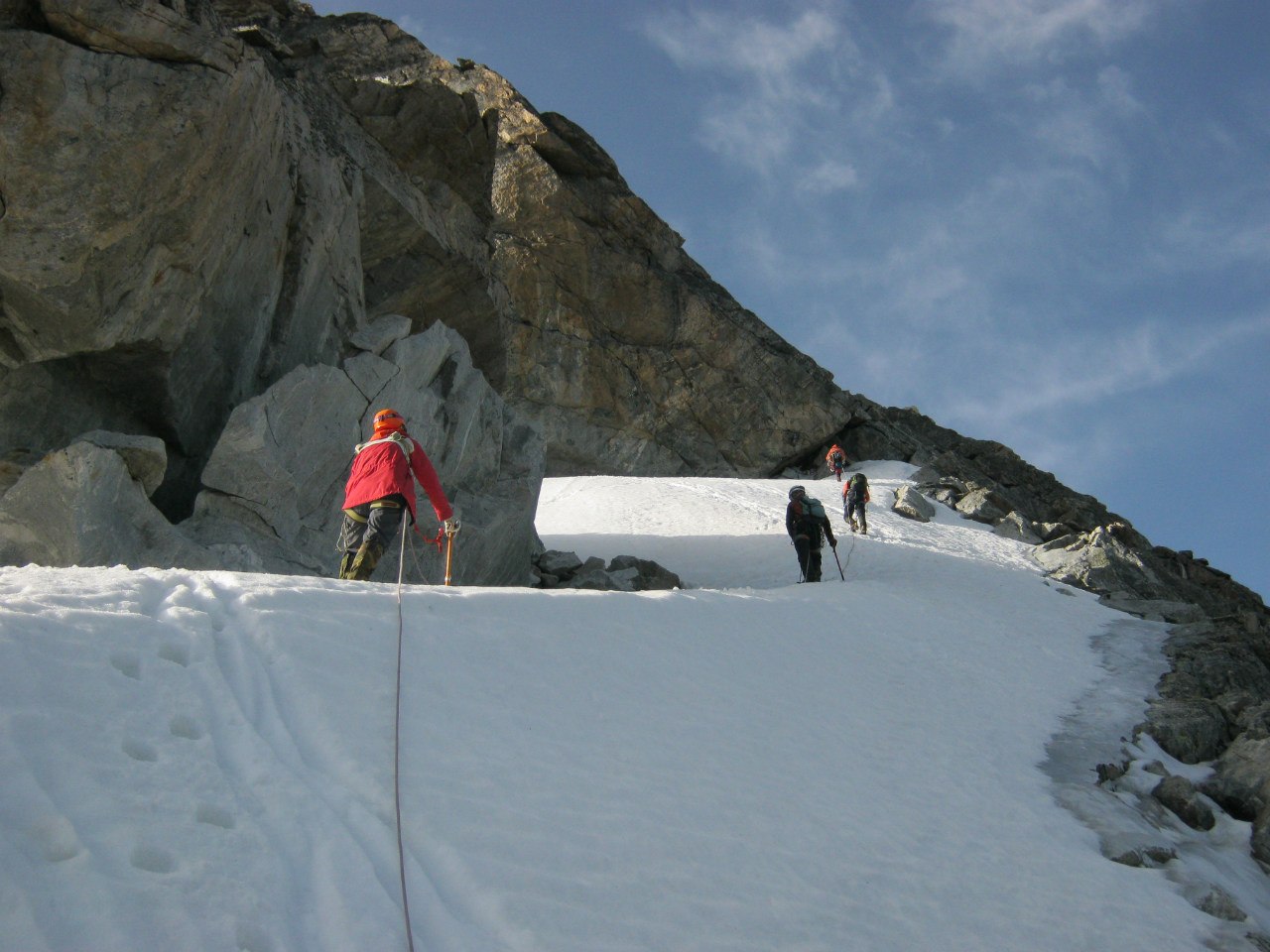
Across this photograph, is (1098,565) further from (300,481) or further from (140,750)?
(140,750)

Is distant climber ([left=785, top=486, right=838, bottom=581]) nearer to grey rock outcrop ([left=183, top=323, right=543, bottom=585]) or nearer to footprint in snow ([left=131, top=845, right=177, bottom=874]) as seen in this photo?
grey rock outcrop ([left=183, top=323, right=543, bottom=585])

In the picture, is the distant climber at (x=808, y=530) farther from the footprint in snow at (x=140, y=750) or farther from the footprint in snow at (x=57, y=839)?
the footprint in snow at (x=57, y=839)

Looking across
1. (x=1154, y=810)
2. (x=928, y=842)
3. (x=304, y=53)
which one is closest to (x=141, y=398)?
(x=304, y=53)

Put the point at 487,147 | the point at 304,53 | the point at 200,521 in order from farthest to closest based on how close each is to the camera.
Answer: the point at 487,147 < the point at 304,53 < the point at 200,521

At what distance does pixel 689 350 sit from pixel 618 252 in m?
5.77

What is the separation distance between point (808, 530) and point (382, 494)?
10.5 m

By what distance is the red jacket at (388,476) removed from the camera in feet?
32.8

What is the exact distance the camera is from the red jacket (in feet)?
32.8

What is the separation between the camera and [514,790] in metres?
5.25

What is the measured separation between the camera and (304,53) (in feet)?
57.5

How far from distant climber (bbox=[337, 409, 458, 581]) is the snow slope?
7.30 ft

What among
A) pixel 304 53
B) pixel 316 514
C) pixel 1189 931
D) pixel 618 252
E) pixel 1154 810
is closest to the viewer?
pixel 1189 931

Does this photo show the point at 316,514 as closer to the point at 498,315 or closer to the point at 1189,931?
A: the point at 498,315

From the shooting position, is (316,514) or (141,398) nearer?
(141,398)
